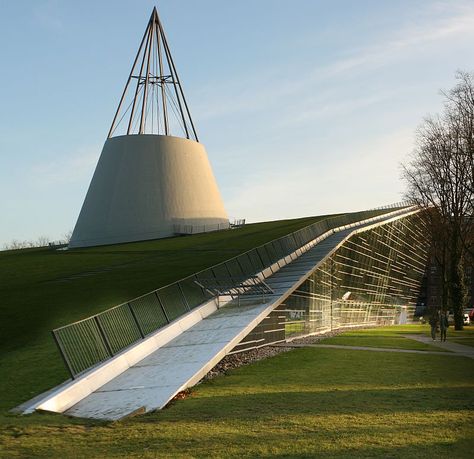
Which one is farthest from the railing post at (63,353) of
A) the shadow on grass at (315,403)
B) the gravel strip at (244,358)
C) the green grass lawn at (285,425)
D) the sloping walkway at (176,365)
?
the gravel strip at (244,358)

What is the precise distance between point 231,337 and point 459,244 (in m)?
29.9

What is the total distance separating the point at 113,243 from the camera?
60500mm

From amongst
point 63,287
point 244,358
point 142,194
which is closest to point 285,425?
point 244,358

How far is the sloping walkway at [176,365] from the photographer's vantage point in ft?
36.9

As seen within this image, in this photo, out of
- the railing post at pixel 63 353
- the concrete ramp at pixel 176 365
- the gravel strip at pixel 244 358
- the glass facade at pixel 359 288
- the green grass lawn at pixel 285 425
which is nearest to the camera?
the green grass lawn at pixel 285 425

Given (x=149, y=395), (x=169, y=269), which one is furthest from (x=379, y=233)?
(x=149, y=395)

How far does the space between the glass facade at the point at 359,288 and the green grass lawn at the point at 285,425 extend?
605 cm

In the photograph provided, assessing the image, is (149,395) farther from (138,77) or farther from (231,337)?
(138,77)

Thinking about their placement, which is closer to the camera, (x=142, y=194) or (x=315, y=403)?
(x=315, y=403)

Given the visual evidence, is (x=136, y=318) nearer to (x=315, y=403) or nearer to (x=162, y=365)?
(x=162, y=365)

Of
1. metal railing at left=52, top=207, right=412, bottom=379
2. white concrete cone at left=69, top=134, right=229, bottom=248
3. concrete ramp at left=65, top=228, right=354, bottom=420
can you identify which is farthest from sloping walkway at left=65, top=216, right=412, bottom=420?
white concrete cone at left=69, top=134, right=229, bottom=248

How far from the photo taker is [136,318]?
53.2ft

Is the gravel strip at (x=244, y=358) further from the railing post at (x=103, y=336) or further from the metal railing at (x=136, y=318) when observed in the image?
the railing post at (x=103, y=336)

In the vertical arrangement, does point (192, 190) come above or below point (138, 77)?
below
